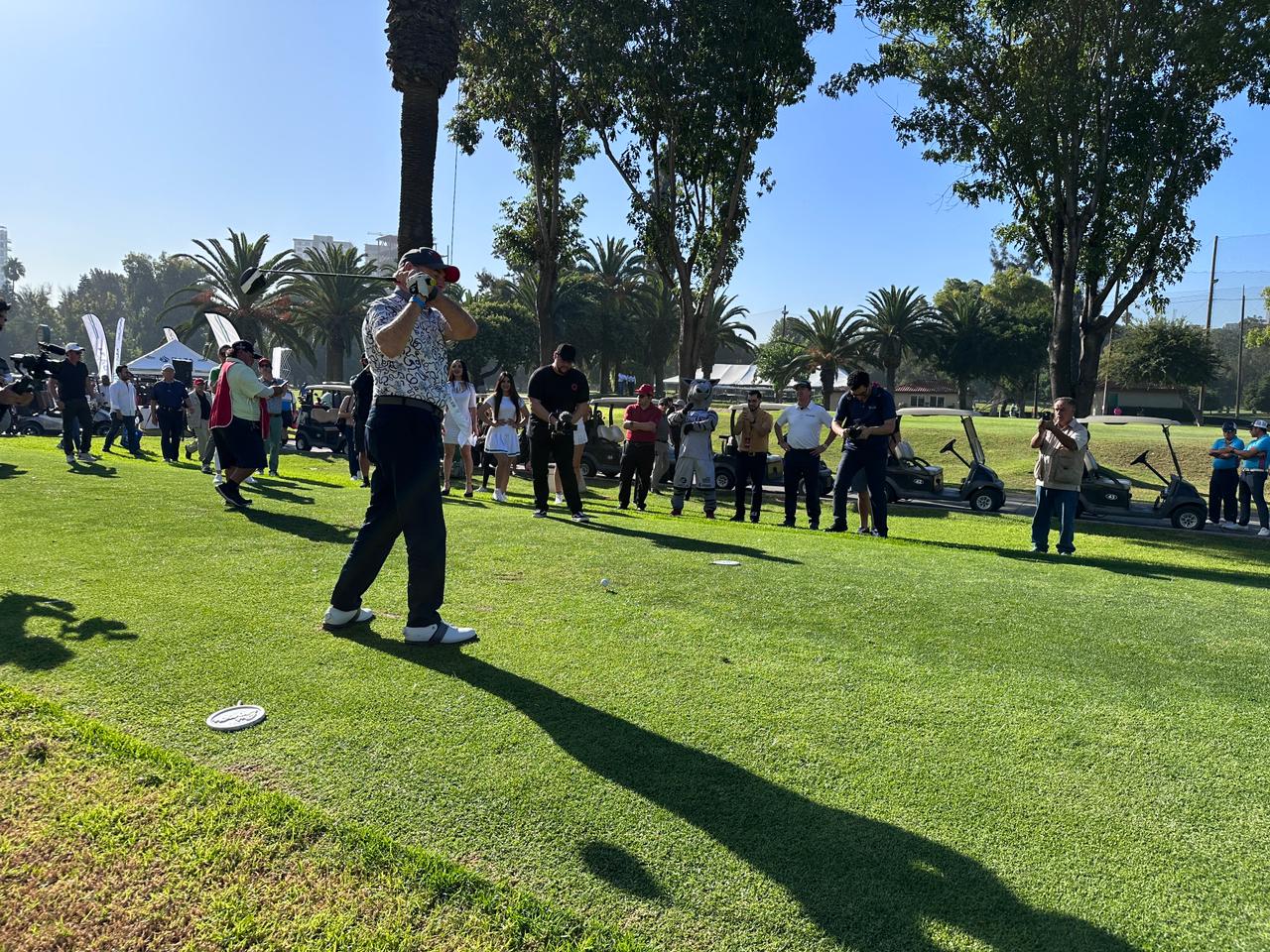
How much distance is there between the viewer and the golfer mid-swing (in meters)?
4.16

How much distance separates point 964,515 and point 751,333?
3977cm

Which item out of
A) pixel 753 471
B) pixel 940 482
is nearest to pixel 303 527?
pixel 753 471

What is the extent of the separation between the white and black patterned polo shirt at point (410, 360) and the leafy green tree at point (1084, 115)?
62.6ft

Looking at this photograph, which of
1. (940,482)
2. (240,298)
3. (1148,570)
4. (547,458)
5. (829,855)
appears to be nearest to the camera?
(829,855)

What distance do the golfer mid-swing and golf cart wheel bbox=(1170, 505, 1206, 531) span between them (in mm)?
17703

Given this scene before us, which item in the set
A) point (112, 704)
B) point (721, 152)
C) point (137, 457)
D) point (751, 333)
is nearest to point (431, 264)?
point (112, 704)

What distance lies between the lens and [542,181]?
25.7 metres

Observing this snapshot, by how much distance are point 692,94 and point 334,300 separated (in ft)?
113

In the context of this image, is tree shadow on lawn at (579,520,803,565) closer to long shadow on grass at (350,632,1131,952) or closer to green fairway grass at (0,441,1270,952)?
green fairway grass at (0,441,1270,952)

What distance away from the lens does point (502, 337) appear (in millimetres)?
54844

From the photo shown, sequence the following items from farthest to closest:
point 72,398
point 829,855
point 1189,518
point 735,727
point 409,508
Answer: point 1189,518
point 72,398
point 409,508
point 735,727
point 829,855

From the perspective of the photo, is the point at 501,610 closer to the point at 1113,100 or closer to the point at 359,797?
the point at 359,797

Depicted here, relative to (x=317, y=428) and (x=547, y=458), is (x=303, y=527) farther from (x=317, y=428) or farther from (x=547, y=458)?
(x=317, y=428)

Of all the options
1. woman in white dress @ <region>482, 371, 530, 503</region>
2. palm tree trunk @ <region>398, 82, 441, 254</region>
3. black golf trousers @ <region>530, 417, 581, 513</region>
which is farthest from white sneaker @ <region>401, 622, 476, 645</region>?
palm tree trunk @ <region>398, 82, 441, 254</region>
